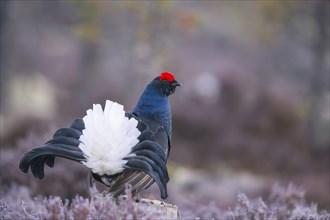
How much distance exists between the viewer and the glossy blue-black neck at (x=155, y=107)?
3.80 m

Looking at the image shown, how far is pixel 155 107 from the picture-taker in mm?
3814

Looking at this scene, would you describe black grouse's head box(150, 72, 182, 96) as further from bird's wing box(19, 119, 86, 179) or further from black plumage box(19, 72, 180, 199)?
bird's wing box(19, 119, 86, 179)

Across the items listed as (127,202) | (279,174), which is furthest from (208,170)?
(127,202)

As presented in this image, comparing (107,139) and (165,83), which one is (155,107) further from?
(107,139)

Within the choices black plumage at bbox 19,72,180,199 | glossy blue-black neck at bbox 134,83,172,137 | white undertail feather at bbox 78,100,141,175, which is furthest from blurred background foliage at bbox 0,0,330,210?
white undertail feather at bbox 78,100,141,175

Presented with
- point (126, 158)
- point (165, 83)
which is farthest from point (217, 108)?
point (126, 158)

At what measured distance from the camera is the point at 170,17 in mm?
10828

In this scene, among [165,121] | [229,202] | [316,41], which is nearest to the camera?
[165,121]

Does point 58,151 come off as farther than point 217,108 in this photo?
No

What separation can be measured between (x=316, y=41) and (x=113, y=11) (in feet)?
14.5

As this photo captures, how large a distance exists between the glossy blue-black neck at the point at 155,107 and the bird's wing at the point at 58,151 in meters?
0.51

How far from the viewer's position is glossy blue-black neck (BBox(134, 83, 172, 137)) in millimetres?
3801

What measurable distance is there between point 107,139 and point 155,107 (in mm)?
633

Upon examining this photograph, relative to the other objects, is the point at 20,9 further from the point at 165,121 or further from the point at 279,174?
the point at 165,121
